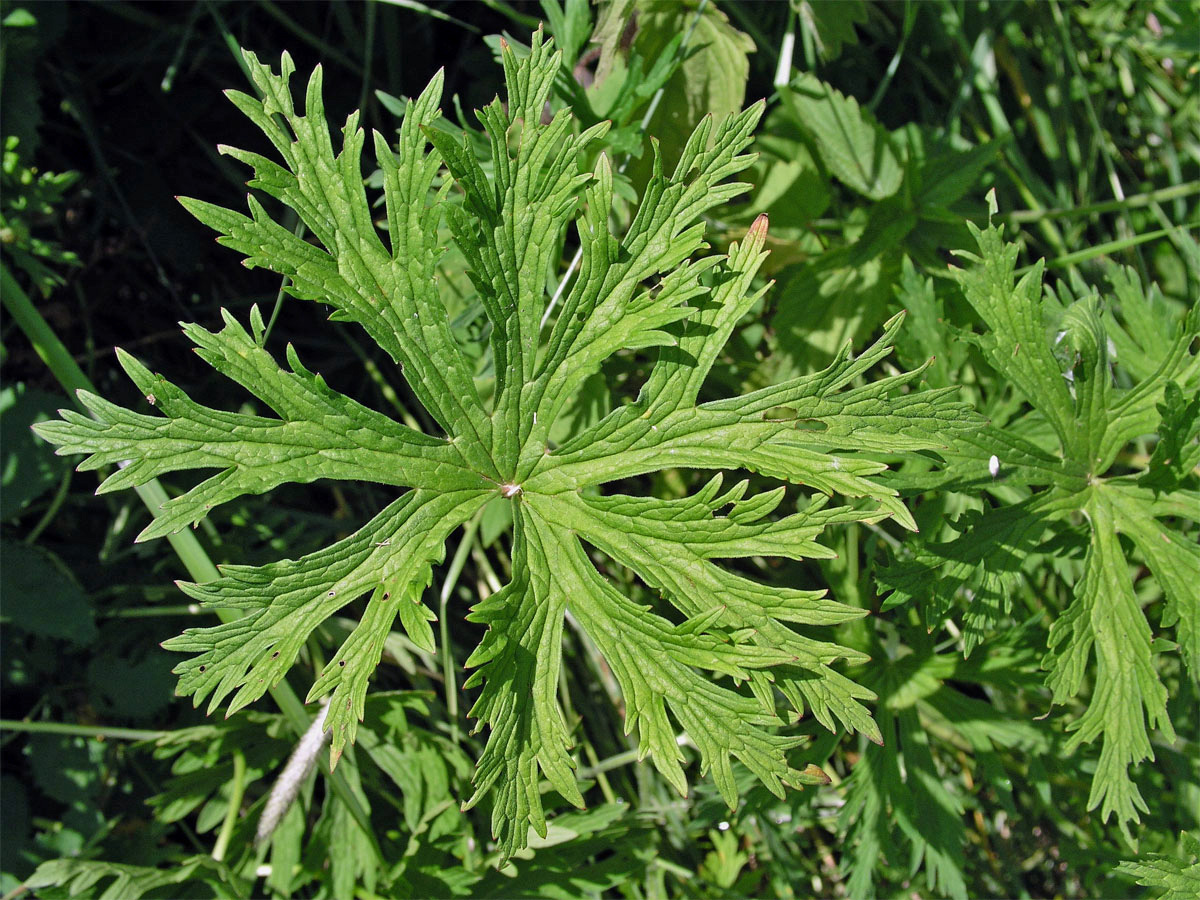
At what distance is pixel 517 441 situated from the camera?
189 centimetres

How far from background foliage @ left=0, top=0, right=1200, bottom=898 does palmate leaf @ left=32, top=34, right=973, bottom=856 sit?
35 centimetres

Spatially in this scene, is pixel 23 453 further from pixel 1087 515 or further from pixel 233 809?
pixel 1087 515

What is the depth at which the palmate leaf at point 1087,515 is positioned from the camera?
1.96 meters

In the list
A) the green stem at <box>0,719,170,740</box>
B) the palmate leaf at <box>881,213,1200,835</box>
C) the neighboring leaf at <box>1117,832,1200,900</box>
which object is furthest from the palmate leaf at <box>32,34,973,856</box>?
the green stem at <box>0,719,170,740</box>

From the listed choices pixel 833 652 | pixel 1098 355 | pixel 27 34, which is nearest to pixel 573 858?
pixel 833 652

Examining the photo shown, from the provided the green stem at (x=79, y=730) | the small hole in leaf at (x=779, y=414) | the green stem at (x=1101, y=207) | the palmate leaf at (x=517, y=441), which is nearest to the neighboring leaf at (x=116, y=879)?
the green stem at (x=79, y=730)

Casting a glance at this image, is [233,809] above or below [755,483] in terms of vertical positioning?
below

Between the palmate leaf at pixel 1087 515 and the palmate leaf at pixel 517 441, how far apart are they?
10.9 inches

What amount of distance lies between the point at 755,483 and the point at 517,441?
0.83 m

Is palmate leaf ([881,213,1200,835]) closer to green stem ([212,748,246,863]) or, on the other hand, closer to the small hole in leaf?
the small hole in leaf

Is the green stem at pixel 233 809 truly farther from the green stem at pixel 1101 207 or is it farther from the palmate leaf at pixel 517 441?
the green stem at pixel 1101 207

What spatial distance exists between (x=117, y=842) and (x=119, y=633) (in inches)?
22.9

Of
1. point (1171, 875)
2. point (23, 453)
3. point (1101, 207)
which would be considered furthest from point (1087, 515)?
point (23, 453)

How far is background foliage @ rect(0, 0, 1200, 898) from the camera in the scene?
6.84 feet
